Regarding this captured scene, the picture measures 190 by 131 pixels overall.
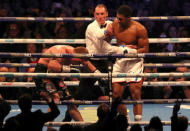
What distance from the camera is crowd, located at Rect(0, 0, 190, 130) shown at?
18.4ft

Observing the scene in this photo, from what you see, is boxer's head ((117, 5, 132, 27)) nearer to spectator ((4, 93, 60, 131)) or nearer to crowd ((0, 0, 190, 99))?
crowd ((0, 0, 190, 99))

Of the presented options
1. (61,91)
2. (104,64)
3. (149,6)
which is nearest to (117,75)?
(61,91)

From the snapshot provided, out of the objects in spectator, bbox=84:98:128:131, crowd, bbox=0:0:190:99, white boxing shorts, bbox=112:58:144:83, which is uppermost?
crowd, bbox=0:0:190:99

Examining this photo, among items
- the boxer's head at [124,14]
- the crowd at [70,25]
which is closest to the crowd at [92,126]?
the boxer's head at [124,14]

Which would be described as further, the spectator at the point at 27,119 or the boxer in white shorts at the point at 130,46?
the boxer in white shorts at the point at 130,46

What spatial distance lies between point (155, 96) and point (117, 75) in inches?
164

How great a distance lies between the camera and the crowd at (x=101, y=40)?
560cm

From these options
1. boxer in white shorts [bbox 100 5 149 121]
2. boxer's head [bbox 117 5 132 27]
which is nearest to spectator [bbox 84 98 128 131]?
boxer in white shorts [bbox 100 5 149 121]

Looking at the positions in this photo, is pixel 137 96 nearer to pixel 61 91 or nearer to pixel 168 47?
pixel 61 91

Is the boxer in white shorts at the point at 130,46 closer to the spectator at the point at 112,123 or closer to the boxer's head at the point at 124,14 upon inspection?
the boxer's head at the point at 124,14

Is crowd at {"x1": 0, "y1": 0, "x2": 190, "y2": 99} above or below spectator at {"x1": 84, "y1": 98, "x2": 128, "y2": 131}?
above

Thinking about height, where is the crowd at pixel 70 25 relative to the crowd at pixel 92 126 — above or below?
above

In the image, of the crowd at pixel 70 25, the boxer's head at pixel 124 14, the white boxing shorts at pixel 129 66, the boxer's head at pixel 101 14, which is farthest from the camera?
the crowd at pixel 70 25

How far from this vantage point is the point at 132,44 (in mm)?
5656
